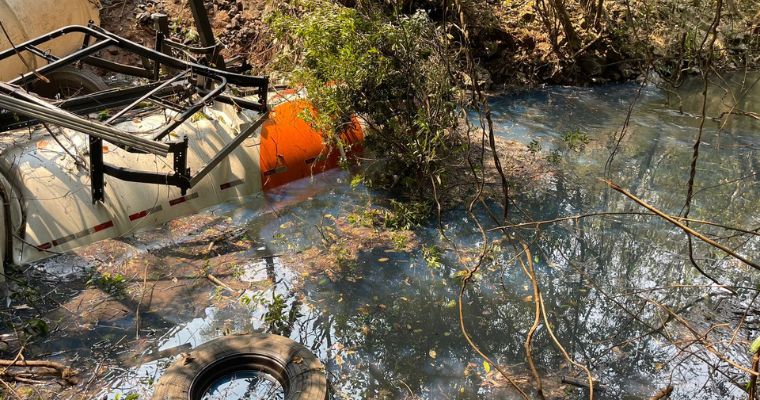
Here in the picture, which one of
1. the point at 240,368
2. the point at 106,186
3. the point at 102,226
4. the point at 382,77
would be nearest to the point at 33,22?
the point at 106,186

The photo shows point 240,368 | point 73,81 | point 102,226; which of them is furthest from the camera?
point 73,81

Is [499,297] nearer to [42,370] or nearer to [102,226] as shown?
→ [42,370]

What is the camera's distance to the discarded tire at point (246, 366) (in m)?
4.21

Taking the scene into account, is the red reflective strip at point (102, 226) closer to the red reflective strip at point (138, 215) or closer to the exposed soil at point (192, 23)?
the red reflective strip at point (138, 215)

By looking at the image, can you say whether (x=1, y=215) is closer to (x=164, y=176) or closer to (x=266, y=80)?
(x=164, y=176)

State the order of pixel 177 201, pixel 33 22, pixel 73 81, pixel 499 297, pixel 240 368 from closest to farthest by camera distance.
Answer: pixel 240 368
pixel 499 297
pixel 177 201
pixel 73 81
pixel 33 22

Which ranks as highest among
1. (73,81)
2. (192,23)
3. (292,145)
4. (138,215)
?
(192,23)

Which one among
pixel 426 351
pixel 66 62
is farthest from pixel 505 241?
pixel 66 62

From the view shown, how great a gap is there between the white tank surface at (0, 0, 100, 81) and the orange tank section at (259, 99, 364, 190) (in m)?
2.84

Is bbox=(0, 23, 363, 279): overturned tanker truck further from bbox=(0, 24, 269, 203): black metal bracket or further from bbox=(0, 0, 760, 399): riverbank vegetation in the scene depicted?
bbox=(0, 0, 760, 399): riverbank vegetation

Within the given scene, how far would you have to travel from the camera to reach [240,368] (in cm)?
456

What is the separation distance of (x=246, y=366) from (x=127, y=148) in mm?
2018

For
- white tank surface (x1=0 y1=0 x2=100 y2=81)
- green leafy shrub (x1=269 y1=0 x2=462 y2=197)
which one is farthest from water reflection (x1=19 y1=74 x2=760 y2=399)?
white tank surface (x1=0 y1=0 x2=100 y2=81)

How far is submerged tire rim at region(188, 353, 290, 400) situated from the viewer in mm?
4387
